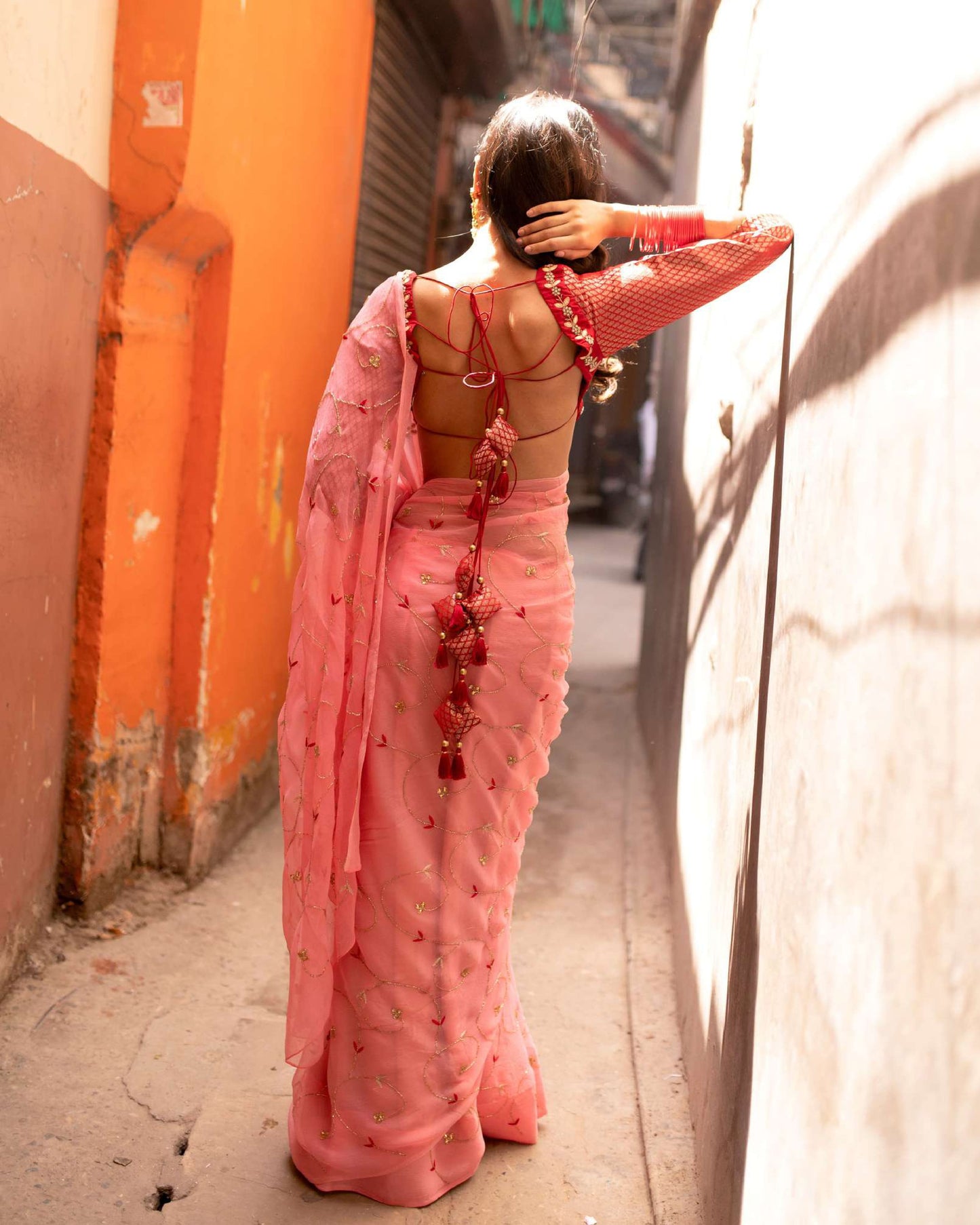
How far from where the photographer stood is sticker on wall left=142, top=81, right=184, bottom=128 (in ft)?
9.29

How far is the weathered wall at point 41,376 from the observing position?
7.84 ft

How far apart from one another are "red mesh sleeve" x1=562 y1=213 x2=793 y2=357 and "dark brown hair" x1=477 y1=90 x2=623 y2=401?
9 centimetres

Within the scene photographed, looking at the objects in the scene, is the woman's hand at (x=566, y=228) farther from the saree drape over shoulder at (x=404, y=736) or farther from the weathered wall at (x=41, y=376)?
the weathered wall at (x=41, y=376)

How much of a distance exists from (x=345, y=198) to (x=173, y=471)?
1.60 metres

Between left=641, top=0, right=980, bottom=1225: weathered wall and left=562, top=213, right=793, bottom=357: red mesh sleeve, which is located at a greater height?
left=562, top=213, right=793, bottom=357: red mesh sleeve

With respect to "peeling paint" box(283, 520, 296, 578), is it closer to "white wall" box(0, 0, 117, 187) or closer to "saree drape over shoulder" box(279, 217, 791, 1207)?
"white wall" box(0, 0, 117, 187)

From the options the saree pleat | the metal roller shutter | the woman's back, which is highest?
the metal roller shutter

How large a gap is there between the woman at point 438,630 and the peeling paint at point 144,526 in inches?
43.9

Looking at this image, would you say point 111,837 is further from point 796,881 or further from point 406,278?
point 796,881

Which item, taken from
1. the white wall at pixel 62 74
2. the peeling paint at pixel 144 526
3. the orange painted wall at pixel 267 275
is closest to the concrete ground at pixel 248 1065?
the orange painted wall at pixel 267 275

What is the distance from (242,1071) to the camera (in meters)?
2.51

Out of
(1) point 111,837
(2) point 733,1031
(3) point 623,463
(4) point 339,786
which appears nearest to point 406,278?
(4) point 339,786

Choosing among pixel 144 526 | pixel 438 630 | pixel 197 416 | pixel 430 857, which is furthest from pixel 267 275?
pixel 430 857

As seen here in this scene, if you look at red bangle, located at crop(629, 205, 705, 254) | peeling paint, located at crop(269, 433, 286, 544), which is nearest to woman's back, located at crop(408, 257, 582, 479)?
red bangle, located at crop(629, 205, 705, 254)
